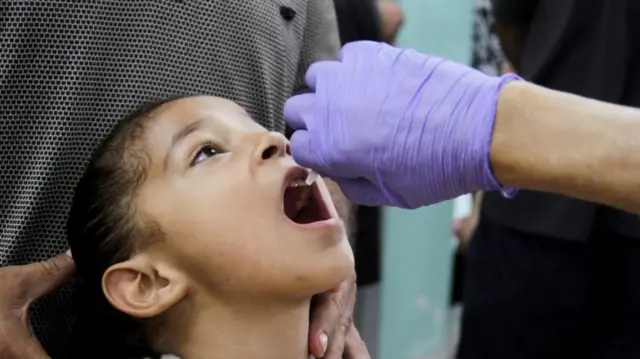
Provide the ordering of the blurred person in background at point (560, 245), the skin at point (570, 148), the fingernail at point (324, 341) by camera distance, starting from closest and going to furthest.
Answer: the skin at point (570, 148) < the fingernail at point (324, 341) < the blurred person in background at point (560, 245)

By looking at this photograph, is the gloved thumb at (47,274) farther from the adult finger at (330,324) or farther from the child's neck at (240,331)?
the adult finger at (330,324)

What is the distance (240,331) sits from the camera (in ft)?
3.45

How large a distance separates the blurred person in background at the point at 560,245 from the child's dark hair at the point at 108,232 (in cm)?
100

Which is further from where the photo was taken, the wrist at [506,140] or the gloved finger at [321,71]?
the gloved finger at [321,71]

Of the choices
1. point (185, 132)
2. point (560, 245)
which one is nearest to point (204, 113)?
point (185, 132)

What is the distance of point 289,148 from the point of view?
105 cm

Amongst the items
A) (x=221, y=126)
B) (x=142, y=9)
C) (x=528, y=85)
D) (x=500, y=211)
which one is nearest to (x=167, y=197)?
(x=221, y=126)

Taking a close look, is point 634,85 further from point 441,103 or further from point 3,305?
point 3,305

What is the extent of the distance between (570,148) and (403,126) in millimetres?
168

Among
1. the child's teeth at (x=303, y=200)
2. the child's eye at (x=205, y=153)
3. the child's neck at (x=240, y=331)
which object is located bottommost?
the child's neck at (x=240, y=331)

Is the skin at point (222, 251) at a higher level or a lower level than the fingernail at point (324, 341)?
higher

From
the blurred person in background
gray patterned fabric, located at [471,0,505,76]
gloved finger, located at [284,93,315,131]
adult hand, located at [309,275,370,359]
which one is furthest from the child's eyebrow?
gray patterned fabric, located at [471,0,505,76]

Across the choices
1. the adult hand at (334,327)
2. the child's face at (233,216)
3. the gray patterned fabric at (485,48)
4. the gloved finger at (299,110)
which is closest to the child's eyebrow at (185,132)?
the child's face at (233,216)

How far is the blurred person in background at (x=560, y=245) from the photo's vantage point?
179cm
